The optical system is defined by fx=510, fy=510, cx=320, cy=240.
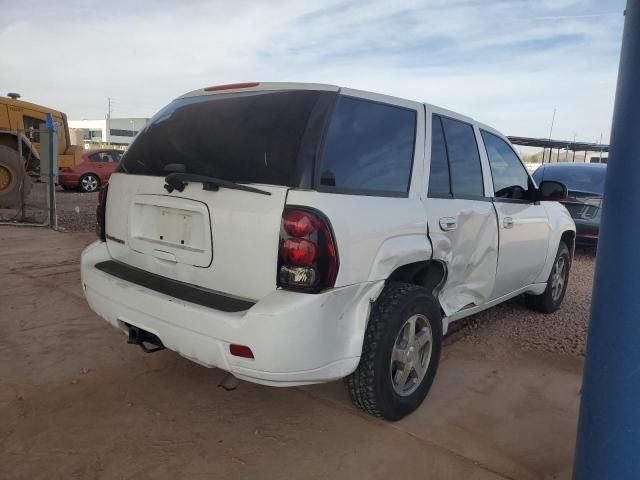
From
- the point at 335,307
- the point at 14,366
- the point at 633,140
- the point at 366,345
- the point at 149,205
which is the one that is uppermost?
the point at 633,140

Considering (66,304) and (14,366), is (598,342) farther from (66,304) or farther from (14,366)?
(66,304)

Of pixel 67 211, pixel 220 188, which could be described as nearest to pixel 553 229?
pixel 220 188

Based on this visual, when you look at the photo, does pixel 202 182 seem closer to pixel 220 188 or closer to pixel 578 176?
pixel 220 188

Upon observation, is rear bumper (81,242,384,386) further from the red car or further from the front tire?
the red car

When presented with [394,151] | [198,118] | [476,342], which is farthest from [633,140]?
[476,342]

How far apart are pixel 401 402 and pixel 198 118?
1960mm

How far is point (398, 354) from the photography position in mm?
2842

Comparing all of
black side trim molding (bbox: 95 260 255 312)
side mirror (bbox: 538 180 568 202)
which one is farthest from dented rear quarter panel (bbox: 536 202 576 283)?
black side trim molding (bbox: 95 260 255 312)

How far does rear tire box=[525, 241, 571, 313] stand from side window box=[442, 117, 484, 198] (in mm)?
1798

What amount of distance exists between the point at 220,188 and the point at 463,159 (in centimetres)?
183

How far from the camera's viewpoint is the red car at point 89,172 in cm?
1499

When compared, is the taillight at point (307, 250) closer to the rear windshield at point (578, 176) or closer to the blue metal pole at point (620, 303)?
the blue metal pole at point (620, 303)

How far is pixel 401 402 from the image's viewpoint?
9.27ft

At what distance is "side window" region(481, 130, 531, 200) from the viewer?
3924mm
